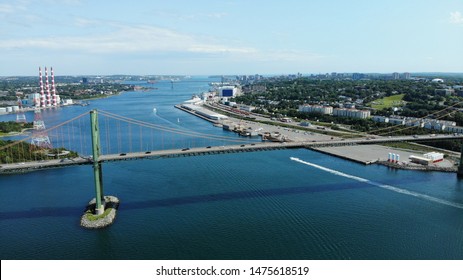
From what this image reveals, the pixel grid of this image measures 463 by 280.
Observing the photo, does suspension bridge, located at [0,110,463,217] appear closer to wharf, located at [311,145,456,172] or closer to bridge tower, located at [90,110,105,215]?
bridge tower, located at [90,110,105,215]

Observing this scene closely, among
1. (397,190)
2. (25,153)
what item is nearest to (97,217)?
(25,153)

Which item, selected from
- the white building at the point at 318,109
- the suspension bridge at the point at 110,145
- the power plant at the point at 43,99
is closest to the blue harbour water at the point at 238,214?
the suspension bridge at the point at 110,145

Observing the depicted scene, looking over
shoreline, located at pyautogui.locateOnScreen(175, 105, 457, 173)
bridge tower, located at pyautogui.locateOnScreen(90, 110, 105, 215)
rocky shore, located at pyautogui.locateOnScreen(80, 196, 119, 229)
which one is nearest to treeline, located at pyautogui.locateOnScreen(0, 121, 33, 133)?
rocky shore, located at pyautogui.locateOnScreen(80, 196, 119, 229)

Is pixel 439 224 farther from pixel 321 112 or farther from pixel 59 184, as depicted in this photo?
pixel 321 112

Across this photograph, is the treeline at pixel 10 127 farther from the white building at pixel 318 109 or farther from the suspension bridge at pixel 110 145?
the white building at pixel 318 109

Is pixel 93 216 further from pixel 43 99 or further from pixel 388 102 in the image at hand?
pixel 43 99

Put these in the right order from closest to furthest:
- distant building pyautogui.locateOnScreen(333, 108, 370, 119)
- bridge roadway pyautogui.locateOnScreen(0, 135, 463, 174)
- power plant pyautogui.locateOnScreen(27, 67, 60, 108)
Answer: bridge roadway pyautogui.locateOnScreen(0, 135, 463, 174) → distant building pyautogui.locateOnScreen(333, 108, 370, 119) → power plant pyautogui.locateOnScreen(27, 67, 60, 108)
